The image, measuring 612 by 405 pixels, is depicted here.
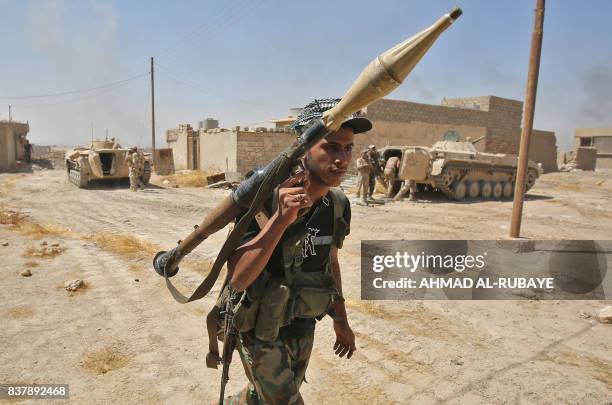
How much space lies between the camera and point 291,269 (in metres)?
1.85

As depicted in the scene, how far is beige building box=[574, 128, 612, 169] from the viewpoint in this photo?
113 ft

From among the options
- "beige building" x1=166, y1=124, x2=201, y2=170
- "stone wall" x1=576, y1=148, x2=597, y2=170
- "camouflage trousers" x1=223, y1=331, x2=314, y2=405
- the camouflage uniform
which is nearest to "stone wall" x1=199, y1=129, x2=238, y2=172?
"beige building" x1=166, y1=124, x2=201, y2=170

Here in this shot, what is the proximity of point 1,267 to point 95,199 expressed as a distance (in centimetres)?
760

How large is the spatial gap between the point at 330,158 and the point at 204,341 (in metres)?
2.58

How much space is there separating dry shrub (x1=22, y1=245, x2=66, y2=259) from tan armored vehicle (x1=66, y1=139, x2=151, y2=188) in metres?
9.73

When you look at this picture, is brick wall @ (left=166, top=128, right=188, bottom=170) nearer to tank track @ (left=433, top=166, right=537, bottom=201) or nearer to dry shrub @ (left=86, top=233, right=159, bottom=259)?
tank track @ (left=433, top=166, right=537, bottom=201)

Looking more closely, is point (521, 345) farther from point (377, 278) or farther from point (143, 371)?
point (143, 371)

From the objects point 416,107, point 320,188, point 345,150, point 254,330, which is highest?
point 416,107

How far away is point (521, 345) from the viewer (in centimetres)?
378

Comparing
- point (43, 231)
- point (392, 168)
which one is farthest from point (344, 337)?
point (392, 168)

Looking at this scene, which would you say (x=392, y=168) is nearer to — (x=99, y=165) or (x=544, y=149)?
(x=99, y=165)

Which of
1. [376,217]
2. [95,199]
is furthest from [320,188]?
[95,199]

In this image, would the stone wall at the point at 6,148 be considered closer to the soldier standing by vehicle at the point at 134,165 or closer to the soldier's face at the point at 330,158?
the soldier standing by vehicle at the point at 134,165

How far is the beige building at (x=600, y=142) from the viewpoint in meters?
34.4
